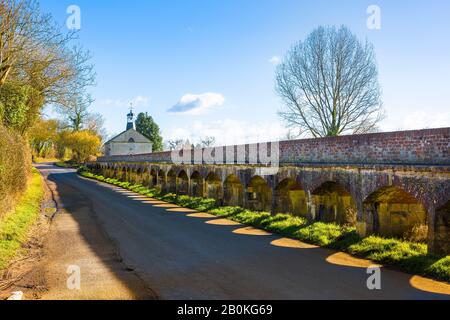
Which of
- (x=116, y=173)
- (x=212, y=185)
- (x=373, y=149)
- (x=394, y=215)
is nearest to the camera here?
(x=394, y=215)

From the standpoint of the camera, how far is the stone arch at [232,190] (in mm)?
16475

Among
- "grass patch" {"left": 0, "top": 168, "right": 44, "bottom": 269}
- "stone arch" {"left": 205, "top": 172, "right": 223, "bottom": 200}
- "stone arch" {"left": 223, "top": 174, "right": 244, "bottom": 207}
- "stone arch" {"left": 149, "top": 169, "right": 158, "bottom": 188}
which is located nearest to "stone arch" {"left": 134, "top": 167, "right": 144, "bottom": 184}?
"stone arch" {"left": 149, "top": 169, "right": 158, "bottom": 188}

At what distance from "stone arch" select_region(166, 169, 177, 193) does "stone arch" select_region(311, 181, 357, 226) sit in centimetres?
1266

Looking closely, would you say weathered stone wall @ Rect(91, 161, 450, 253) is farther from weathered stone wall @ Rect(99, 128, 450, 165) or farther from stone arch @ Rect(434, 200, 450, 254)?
weathered stone wall @ Rect(99, 128, 450, 165)

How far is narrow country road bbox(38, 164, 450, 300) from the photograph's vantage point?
620cm

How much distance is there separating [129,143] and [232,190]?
5464 cm

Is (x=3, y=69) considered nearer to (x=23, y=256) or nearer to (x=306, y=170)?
(x=23, y=256)

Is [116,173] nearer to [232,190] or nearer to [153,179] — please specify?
[153,179]

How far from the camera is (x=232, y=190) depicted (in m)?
16.8

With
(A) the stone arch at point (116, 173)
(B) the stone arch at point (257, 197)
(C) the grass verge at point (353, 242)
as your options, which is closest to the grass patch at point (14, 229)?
(C) the grass verge at point (353, 242)

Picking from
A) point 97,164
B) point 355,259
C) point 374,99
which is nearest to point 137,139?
point 97,164

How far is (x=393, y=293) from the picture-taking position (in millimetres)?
6152

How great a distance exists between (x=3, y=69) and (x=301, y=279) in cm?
1658

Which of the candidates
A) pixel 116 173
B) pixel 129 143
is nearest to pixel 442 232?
pixel 116 173
